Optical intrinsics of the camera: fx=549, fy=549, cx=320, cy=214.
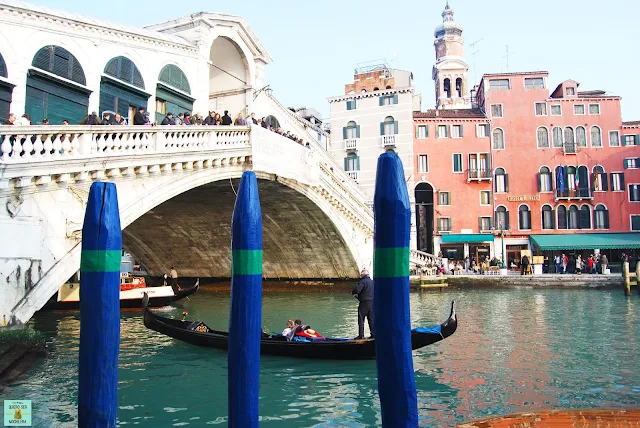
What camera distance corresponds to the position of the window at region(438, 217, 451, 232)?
22.9m

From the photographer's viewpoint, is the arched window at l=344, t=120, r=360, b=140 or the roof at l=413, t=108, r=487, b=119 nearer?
the roof at l=413, t=108, r=487, b=119

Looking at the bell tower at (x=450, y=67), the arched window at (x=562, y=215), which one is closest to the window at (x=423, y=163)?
the arched window at (x=562, y=215)

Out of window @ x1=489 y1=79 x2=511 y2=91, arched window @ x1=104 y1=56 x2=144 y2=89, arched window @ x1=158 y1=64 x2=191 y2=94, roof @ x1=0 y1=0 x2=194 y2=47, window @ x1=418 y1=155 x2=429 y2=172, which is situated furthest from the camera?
window @ x1=418 y1=155 x2=429 y2=172

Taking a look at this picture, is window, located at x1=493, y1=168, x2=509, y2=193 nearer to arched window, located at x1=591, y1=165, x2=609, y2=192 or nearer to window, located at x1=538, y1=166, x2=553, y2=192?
window, located at x1=538, y1=166, x2=553, y2=192

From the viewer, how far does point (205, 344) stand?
25.8 ft

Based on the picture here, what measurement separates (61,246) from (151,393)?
294 centimetres

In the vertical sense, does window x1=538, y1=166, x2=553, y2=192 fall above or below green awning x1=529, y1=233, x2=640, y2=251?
above

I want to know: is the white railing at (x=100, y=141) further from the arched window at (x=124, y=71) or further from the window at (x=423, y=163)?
the window at (x=423, y=163)

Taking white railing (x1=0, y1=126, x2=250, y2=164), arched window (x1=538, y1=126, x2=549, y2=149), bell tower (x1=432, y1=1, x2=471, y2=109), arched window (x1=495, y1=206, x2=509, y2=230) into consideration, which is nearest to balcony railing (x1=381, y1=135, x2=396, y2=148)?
arched window (x1=495, y1=206, x2=509, y2=230)

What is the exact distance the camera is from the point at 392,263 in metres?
3.12

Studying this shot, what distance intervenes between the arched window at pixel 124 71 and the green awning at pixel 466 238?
1507 cm

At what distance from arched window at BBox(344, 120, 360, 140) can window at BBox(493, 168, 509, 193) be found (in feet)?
20.7

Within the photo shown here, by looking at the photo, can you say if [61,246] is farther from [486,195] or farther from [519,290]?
[486,195]

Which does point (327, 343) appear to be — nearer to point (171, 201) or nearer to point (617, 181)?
point (171, 201)
